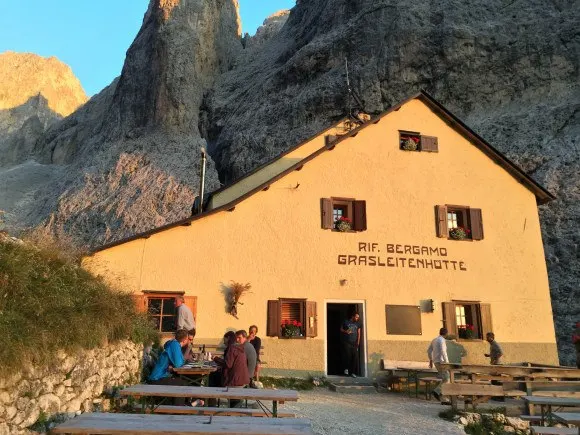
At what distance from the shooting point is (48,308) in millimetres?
5762

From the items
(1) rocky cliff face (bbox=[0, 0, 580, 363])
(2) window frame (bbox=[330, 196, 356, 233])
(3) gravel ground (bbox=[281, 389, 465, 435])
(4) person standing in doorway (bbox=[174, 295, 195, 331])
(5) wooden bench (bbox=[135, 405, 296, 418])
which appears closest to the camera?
(5) wooden bench (bbox=[135, 405, 296, 418])

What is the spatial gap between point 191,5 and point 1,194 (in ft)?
81.2

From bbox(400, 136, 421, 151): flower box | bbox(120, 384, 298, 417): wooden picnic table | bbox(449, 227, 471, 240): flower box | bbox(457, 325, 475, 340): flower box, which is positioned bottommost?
bbox(120, 384, 298, 417): wooden picnic table

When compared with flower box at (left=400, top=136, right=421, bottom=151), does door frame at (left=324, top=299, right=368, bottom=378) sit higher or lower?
lower

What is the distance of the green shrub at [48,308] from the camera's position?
5.02 m

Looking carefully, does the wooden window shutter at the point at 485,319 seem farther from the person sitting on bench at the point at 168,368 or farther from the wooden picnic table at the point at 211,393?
the person sitting on bench at the point at 168,368

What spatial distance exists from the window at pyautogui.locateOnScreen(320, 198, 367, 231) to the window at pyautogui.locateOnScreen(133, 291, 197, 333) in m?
4.34

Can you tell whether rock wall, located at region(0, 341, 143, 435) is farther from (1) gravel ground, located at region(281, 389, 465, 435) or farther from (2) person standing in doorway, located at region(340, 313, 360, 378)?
(2) person standing in doorway, located at region(340, 313, 360, 378)

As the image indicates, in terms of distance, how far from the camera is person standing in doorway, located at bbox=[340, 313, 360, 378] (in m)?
13.4

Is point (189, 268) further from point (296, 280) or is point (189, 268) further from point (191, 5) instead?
point (191, 5)

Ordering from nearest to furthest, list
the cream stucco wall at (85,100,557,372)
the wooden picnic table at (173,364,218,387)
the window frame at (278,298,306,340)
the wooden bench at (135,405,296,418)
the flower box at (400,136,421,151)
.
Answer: the wooden bench at (135,405,296,418), the wooden picnic table at (173,364,218,387), the cream stucco wall at (85,100,557,372), the window frame at (278,298,306,340), the flower box at (400,136,421,151)

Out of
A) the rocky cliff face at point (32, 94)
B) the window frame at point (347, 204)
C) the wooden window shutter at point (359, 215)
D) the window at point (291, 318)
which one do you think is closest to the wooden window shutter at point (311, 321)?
the window at point (291, 318)

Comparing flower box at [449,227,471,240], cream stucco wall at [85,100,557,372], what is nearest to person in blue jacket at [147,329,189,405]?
cream stucco wall at [85,100,557,372]

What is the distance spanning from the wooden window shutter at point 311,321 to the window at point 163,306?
3.02 meters
